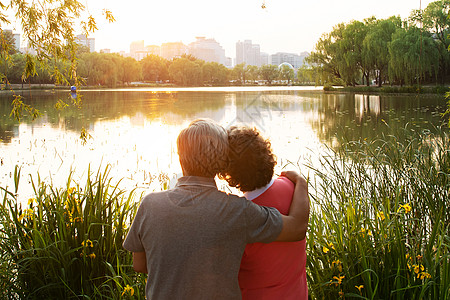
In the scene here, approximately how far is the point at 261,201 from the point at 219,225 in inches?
8.2

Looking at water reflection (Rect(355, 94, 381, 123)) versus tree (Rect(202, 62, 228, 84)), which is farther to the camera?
tree (Rect(202, 62, 228, 84))

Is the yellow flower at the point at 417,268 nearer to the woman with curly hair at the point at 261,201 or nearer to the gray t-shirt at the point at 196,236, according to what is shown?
the woman with curly hair at the point at 261,201

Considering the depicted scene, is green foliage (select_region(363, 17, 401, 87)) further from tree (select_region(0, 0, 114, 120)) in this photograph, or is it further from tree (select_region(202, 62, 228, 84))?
tree (select_region(202, 62, 228, 84))

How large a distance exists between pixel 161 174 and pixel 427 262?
548 centimetres

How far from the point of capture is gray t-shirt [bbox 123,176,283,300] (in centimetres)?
126

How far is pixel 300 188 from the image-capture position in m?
1.45

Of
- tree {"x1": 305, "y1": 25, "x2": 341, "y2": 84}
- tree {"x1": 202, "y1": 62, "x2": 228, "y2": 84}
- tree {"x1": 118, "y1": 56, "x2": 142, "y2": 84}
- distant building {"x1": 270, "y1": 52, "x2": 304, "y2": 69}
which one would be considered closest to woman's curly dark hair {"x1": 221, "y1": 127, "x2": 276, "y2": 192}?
tree {"x1": 305, "y1": 25, "x2": 341, "y2": 84}

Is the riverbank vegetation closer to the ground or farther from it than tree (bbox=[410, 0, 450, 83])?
closer to the ground

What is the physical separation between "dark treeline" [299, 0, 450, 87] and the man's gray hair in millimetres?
23108

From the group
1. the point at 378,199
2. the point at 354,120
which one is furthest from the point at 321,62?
the point at 378,199

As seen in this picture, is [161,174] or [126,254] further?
[161,174]

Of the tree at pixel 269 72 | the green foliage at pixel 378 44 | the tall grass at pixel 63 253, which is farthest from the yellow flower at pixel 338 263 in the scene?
the tree at pixel 269 72

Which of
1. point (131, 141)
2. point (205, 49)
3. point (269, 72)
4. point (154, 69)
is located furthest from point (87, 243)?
point (205, 49)

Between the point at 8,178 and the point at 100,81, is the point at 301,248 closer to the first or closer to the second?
the point at 8,178
